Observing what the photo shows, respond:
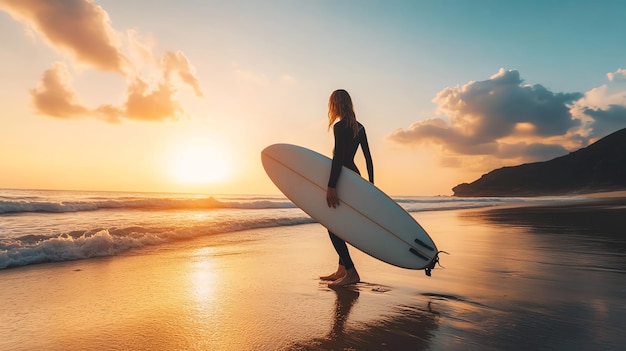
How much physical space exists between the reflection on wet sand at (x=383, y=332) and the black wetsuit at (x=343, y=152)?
0.80 m

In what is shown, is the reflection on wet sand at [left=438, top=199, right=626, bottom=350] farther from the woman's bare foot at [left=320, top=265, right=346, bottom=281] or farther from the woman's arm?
the woman's arm

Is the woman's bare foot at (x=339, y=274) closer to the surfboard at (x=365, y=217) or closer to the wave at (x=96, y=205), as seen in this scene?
the surfboard at (x=365, y=217)

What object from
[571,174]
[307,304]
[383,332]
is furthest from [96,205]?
[571,174]

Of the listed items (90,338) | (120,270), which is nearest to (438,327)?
(90,338)

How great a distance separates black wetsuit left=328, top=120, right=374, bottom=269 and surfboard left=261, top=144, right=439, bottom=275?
10cm

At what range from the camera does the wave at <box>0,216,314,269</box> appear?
426cm

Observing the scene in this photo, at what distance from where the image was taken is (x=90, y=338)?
200cm

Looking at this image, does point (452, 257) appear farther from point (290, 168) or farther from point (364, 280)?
point (290, 168)

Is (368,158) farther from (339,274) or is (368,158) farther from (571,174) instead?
(571,174)

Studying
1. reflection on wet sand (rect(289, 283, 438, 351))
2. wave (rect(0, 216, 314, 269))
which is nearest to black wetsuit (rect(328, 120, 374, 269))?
reflection on wet sand (rect(289, 283, 438, 351))

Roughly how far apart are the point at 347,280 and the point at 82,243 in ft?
13.3

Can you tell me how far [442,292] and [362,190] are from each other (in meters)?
1.24

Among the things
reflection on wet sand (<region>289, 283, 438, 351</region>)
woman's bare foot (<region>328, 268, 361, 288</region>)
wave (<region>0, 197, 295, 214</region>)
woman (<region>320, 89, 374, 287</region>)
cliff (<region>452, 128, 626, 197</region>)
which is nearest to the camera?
reflection on wet sand (<region>289, 283, 438, 351</region>)

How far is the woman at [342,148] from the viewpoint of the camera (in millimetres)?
3312
